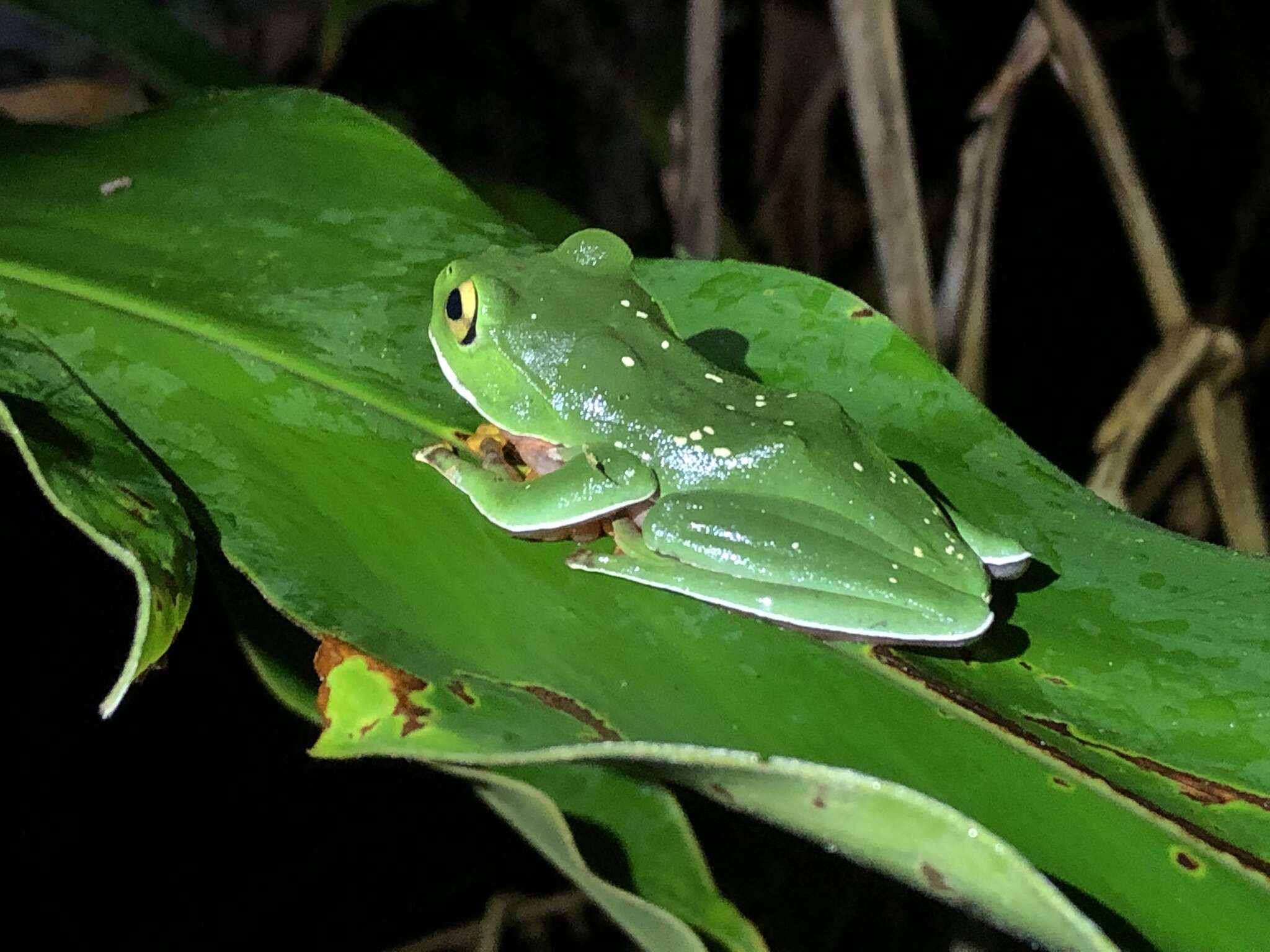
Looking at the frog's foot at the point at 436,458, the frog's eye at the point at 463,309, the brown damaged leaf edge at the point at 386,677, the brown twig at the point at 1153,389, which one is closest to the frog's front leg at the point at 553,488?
the frog's foot at the point at 436,458

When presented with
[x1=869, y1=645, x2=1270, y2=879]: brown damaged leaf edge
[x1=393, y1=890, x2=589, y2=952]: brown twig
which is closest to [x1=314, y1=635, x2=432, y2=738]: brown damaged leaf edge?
[x1=869, y1=645, x2=1270, y2=879]: brown damaged leaf edge

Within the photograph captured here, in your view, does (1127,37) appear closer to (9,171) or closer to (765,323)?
(765,323)

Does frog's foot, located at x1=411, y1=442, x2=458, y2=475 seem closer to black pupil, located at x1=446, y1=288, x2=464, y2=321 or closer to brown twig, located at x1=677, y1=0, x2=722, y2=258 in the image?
black pupil, located at x1=446, y1=288, x2=464, y2=321

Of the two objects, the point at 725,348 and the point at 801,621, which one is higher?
the point at 725,348

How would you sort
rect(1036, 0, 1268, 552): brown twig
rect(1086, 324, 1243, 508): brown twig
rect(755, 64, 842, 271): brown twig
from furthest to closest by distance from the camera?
rect(755, 64, 842, 271): brown twig < rect(1036, 0, 1268, 552): brown twig < rect(1086, 324, 1243, 508): brown twig

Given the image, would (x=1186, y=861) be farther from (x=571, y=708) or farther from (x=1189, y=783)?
(x=571, y=708)

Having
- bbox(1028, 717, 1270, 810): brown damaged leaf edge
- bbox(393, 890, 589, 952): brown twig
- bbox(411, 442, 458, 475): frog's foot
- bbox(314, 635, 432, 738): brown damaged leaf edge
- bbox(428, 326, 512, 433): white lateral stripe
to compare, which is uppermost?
bbox(428, 326, 512, 433): white lateral stripe

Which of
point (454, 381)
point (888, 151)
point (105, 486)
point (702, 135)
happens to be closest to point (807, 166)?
point (702, 135)

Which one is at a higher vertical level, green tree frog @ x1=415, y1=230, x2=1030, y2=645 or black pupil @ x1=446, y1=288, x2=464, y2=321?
black pupil @ x1=446, y1=288, x2=464, y2=321

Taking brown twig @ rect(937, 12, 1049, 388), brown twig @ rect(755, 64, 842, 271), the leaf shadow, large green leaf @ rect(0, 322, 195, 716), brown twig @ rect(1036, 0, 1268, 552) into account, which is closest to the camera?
large green leaf @ rect(0, 322, 195, 716)
